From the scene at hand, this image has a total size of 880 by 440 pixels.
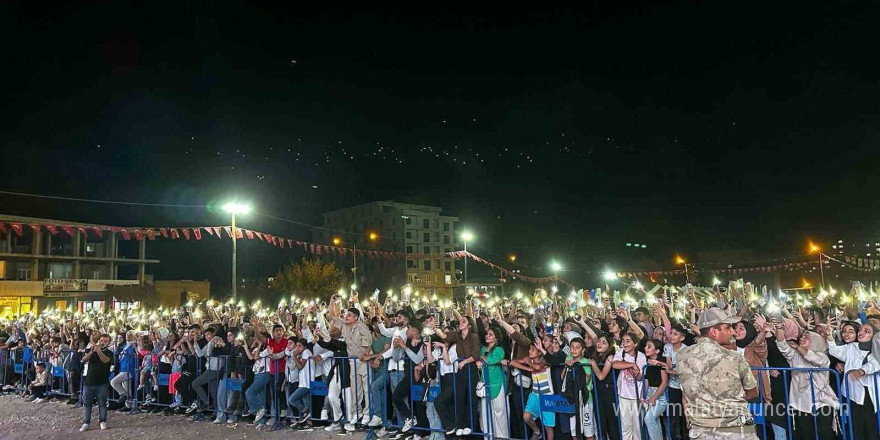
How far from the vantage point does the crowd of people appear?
705 cm

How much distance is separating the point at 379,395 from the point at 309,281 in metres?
45.9

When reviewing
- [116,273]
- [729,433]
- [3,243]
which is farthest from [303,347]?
[116,273]

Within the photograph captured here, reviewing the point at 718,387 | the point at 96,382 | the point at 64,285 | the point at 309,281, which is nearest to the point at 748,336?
the point at 718,387

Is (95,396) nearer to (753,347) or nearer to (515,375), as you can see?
(515,375)

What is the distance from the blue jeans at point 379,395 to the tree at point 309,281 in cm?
4441

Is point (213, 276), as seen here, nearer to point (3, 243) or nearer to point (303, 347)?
point (3, 243)

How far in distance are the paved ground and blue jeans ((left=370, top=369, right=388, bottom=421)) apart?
16.9 inches

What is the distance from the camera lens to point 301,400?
33.9 ft

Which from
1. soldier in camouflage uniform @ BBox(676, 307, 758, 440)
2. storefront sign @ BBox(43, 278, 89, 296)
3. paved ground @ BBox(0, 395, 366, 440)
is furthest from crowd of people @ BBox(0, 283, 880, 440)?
storefront sign @ BBox(43, 278, 89, 296)

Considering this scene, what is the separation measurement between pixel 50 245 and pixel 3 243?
3959 mm

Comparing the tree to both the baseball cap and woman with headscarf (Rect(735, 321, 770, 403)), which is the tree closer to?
woman with headscarf (Rect(735, 321, 770, 403))

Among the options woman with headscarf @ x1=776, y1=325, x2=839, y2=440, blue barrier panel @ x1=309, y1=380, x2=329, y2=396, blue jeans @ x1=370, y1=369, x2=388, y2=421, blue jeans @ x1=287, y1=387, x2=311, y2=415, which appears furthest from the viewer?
blue jeans @ x1=287, y1=387, x2=311, y2=415

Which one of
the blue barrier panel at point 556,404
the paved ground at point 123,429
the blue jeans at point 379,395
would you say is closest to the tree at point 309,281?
the paved ground at point 123,429

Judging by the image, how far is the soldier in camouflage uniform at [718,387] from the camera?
4676mm
